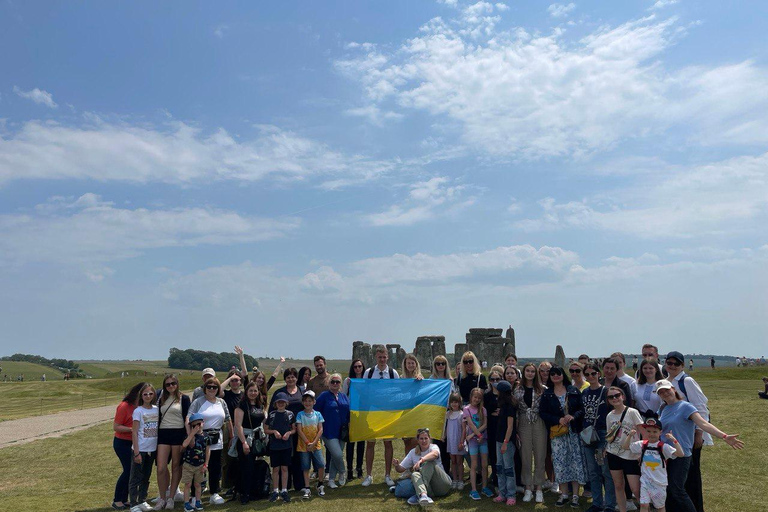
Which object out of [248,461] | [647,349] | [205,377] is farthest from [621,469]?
[205,377]

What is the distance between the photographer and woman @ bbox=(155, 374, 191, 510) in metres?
10.0

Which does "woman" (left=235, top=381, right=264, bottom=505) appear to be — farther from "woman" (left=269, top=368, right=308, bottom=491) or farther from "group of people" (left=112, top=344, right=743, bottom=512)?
"woman" (left=269, top=368, right=308, bottom=491)

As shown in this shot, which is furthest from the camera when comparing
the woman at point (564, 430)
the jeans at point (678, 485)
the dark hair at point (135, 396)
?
the dark hair at point (135, 396)

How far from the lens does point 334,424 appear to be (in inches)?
446

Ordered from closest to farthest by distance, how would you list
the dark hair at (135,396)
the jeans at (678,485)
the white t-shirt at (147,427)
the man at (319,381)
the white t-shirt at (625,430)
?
the jeans at (678,485)
the white t-shirt at (625,430)
the white t-shirt at (147,427)
the dark hair at (135,396)
the man at (319,381)

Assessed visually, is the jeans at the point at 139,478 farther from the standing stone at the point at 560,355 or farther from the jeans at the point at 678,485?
the standing stone at the point at 560,355

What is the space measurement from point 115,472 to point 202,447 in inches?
240

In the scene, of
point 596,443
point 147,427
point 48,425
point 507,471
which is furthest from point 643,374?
point 48,425

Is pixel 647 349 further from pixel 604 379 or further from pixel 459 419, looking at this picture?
pixel 459 419

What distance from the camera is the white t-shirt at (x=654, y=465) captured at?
7.91 meters

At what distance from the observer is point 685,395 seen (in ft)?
28.2

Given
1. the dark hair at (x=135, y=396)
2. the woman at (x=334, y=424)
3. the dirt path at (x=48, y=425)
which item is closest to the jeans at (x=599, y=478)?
the woman at (x=334, y=424)

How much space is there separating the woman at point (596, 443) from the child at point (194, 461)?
623 cm

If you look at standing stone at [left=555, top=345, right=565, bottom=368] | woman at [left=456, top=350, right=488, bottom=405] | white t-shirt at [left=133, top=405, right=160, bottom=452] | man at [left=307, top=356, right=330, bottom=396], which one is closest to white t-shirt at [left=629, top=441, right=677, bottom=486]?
woman at [left=456, top=350, right=488, bottom=405]
